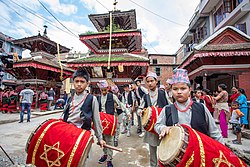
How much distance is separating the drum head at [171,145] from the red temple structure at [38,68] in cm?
1245

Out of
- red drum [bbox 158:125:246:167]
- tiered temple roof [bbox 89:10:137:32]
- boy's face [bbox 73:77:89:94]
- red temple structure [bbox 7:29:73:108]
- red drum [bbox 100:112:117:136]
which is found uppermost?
tiered temple roof [bbox 89:10:137:32]

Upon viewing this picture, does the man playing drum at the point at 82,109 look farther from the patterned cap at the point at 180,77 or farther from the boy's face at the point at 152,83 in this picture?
the boy's face at the point at 152,83

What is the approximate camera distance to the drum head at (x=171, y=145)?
1.29 metres

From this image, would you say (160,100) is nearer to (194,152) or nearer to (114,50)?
(194,152)

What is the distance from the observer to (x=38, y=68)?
42.3ft

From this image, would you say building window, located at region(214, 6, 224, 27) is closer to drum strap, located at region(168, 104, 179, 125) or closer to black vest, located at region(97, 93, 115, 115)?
black vest, located at region(97, 93, 115, 115)

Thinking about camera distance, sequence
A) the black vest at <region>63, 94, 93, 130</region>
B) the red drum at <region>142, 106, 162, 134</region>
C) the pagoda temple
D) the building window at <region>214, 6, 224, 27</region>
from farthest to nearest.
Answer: the building window at <region>214, 6, 224, 27</region>, the pagoda temple, the red drum at <region>142, 106, 162, 134</region>, the black vest at <region>63, 94, 93, 130</region>

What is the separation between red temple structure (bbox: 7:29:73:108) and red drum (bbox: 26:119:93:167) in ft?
38.2

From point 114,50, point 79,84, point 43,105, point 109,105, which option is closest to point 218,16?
point 114,50

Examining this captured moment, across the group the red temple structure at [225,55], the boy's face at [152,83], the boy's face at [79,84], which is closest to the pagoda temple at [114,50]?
the red temple structure at [225,55]

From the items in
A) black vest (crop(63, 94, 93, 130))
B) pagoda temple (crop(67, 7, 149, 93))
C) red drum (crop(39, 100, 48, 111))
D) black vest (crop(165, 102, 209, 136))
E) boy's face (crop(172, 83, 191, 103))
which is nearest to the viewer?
black vest (crop(165, 102, 209, 136))

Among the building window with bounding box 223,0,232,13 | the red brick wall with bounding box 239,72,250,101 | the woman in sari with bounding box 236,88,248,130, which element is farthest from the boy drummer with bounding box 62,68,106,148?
the building window with bounding box 223,0,232,13

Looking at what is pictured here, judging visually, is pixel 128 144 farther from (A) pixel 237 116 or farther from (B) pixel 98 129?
(A) pixel 237 116

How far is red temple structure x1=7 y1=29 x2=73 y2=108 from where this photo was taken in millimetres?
11969
